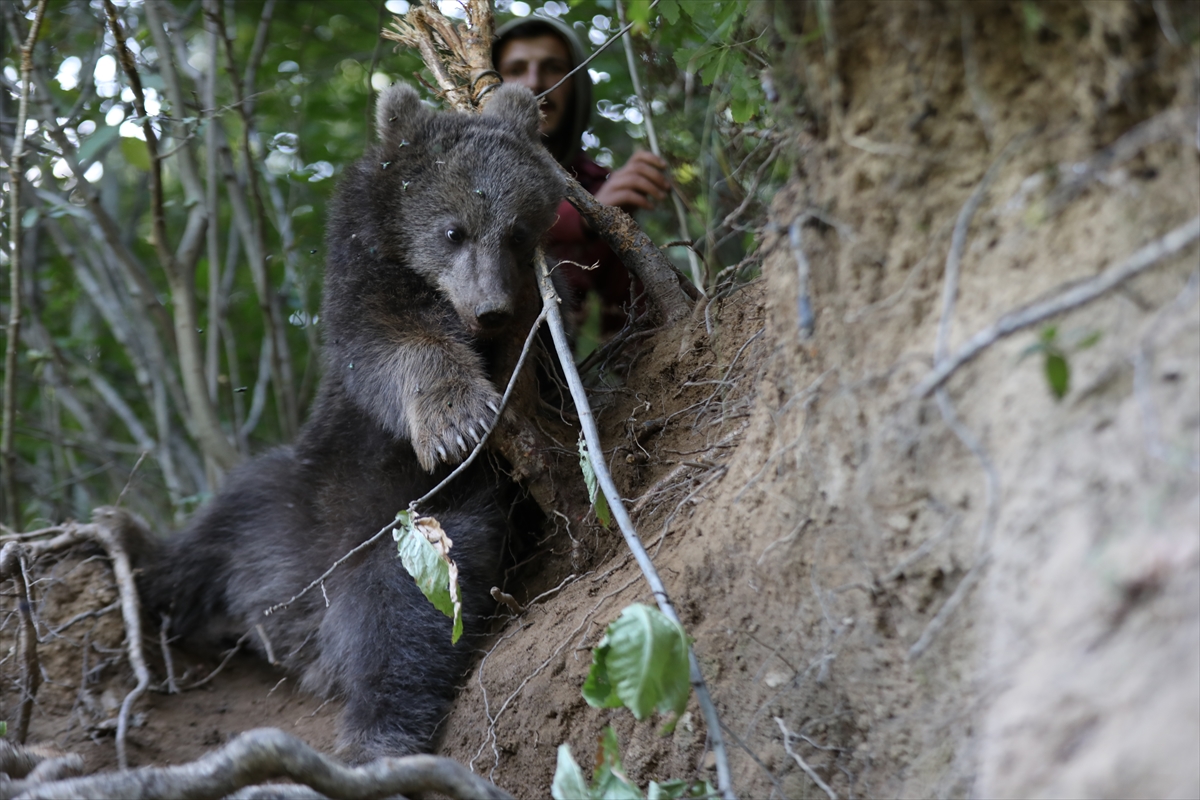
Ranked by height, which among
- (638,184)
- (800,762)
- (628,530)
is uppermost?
(638,184)

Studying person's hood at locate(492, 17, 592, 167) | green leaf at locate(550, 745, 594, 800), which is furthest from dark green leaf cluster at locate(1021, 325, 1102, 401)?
person's hood at locate(492, 17, 592, 167)

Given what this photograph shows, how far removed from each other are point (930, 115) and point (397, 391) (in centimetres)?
268

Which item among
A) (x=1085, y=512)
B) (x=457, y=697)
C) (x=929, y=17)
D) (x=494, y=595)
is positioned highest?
(x=929, y=17)

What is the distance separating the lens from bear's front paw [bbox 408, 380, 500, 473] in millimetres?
3979

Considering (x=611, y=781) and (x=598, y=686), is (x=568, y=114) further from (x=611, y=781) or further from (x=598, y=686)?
(x=611, y=781)

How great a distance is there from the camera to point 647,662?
2209 mm

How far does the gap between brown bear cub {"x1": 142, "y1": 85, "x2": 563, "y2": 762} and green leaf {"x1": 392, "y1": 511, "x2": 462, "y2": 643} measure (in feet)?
2.45

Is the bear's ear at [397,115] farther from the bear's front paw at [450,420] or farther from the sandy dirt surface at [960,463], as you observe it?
the sandy dirt surface at [960,463]

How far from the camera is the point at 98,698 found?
428 cm

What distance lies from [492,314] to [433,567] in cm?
133

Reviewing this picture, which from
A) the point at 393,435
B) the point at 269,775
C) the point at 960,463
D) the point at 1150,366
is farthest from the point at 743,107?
the point at 269,775

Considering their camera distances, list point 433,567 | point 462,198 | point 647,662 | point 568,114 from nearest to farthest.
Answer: point 647,662 < point 433,567 < point 462,198 < point 568,114

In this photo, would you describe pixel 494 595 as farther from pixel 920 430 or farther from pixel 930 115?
pixel 930 115

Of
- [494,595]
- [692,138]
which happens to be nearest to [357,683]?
[494,595]
